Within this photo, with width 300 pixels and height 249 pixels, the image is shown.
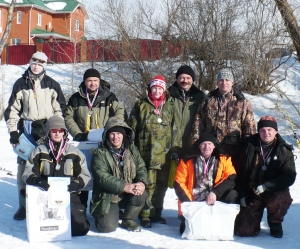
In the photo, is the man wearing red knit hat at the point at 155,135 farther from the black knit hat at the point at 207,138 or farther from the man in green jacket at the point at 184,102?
the black knit hat at the point at 207,138

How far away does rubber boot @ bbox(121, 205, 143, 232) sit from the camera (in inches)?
184

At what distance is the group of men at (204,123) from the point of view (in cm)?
455

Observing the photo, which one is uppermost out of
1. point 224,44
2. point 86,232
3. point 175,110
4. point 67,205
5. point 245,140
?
point 224,44

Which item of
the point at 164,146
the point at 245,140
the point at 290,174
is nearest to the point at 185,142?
the point at 164,146

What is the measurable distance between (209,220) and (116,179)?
3.40 feet

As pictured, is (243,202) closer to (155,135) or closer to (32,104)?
(155,135)

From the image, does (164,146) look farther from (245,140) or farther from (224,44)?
(224,44)

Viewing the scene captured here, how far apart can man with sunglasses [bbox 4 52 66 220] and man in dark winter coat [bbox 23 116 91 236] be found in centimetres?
43

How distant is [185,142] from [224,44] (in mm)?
9291

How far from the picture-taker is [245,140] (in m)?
4.66

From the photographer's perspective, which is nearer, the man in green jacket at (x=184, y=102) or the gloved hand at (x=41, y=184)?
the gloved hand at (x=41, y=184)

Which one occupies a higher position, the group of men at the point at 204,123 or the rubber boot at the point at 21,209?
the group of men at the point at 204,123

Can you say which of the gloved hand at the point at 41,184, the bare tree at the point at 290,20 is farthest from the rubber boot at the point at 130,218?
the bare tree at the point at 290,20

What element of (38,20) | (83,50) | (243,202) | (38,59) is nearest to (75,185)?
(38,59)
